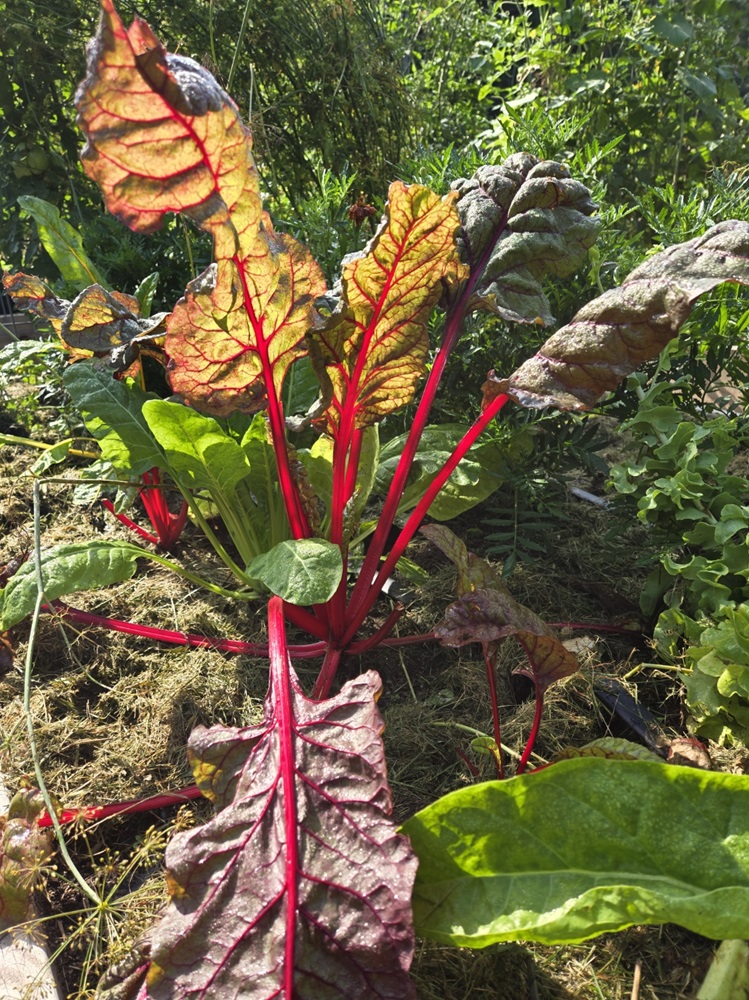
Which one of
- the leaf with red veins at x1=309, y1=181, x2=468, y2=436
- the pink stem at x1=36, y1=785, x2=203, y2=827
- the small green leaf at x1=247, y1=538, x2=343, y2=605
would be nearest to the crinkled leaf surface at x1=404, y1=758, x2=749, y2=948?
the small green leaf at x1=247, y1=538, x2=343, y2=605

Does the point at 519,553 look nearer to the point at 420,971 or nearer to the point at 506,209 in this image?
the point at 506,209

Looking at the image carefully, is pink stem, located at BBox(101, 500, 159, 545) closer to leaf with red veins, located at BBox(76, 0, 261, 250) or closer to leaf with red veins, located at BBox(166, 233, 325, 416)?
leaf with red veins, located at BBox(166, 233, 325, 416)

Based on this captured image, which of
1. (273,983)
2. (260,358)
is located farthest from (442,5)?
(273,983)

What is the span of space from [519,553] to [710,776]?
712 mm

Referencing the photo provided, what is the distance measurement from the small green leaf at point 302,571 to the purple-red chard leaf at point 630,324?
0.40 m

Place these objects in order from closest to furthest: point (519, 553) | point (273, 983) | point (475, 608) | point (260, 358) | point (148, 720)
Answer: point (273, 983) < point (475, 608) < point (260, 358) < point (148, 720) < point (519, 553)

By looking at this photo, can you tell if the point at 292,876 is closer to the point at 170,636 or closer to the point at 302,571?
the point at 302,571

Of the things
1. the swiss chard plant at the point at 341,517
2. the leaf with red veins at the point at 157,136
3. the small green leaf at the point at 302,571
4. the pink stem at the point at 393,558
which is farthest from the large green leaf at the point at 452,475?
the leaf with red veins at the point at 157,136

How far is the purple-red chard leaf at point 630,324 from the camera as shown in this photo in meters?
1.09

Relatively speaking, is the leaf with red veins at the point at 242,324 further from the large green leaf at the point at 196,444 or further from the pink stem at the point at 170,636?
the pink stem at the point at 170,636

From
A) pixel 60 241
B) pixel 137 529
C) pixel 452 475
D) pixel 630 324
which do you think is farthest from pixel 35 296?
pixel 630 324

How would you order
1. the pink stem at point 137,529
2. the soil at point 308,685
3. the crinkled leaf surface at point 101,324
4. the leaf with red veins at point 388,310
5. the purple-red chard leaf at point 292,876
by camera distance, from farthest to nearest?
the pink stem at point 137,529 → the crinkled leaf surface at point 101,324 → the leaf with red veins at point 388,310 → the soil at point 308,685 → the purple-red chard leaf at point 292,876

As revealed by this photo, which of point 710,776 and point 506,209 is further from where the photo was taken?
point 506,209

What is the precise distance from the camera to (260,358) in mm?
1289
